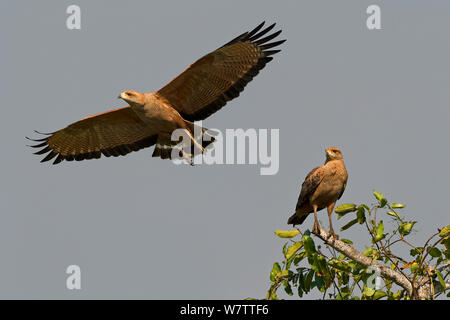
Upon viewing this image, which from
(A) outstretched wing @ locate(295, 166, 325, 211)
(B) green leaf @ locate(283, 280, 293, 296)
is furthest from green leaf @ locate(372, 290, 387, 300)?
(A) outstretched wing @ locate(295, 166, 325, 211)

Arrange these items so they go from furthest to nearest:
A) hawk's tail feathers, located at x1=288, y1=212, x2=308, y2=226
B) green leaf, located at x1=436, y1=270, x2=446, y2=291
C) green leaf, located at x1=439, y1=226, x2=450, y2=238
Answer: hawk's tail feathers, located at x1=288, y1=212, x2=308, y2=226
green leaf, located at x1=439, y1=226, x2=450, y2=238
green leaf, located at x1=436, y1=270, x2=446, y2=291

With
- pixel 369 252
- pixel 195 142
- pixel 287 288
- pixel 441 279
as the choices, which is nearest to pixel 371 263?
pixel 369 252

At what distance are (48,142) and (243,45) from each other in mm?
4136

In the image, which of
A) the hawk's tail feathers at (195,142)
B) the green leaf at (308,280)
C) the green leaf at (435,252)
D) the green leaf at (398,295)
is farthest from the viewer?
the hawk's tail feathers at (195,142)

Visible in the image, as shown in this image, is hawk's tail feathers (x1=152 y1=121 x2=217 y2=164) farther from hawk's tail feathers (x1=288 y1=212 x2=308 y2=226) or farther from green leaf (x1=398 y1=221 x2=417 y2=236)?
green leaf (x1=398 y1=221 x2=417 y2=236)

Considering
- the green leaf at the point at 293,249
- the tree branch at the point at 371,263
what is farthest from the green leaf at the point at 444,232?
the green leaf at the point at 293,249

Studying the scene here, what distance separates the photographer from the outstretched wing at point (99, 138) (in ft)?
43.0

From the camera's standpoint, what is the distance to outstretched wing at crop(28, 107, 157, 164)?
43.0ft

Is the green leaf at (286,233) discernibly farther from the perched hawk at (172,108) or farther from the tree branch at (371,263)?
the perched hawk at (172,108)

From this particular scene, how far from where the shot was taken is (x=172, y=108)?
1246 cm

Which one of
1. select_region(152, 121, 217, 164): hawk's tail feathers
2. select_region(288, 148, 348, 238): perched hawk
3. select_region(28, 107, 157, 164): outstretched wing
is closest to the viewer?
select_region(288, 148, 348, 238): perched hawk
